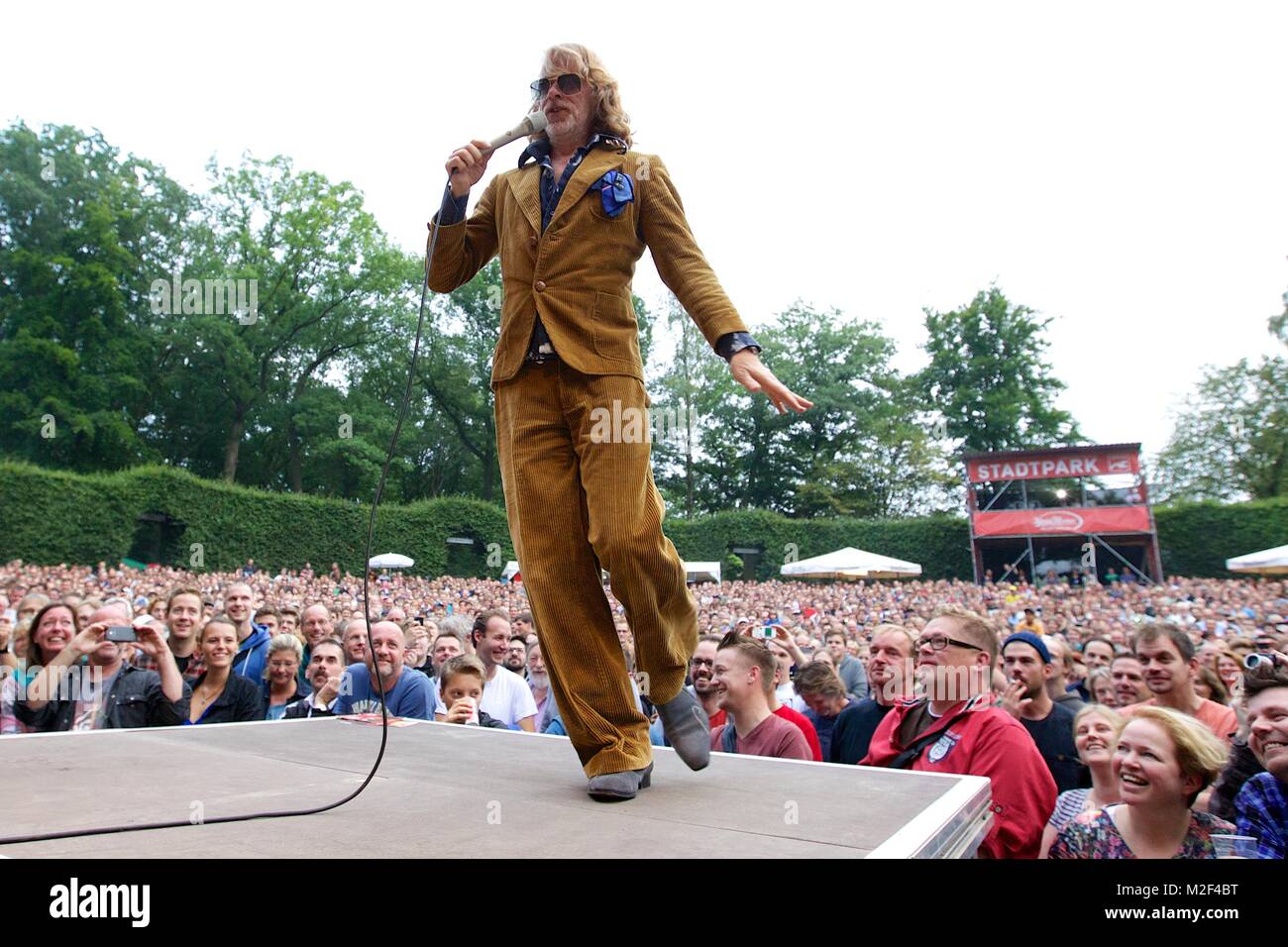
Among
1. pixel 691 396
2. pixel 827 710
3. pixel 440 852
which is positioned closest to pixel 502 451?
pixel 440 852

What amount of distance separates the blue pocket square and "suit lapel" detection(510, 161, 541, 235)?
0.63 feet

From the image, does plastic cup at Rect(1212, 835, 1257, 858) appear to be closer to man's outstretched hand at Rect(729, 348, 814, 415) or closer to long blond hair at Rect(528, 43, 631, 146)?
man's outstretched hand at Rect(729, 348, 814, 415)

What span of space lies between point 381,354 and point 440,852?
3870cm

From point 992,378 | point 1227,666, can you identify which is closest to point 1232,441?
point 992,378

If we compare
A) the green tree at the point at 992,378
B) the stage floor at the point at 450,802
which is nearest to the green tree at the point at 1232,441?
the green tree at the point at 992,378

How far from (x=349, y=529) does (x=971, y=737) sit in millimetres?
25397

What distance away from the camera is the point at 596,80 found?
271cm

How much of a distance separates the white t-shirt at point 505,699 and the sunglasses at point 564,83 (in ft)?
11.5

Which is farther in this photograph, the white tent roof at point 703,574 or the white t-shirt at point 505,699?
the white tent roof at point 703,574

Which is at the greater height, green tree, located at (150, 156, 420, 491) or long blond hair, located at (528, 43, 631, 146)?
green tree, located at (150, 156, 420, 491)

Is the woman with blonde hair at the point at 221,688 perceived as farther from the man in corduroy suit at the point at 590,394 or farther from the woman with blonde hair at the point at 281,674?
the man in corduroy suit at the point at 590,394

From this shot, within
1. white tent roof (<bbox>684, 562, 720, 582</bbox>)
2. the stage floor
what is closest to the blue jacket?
the stage floor

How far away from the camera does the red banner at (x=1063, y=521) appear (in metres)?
29.6

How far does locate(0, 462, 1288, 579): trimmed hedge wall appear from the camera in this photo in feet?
67.5
